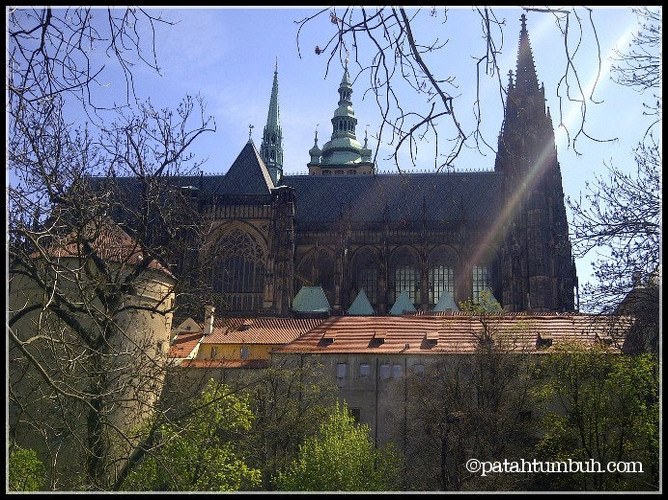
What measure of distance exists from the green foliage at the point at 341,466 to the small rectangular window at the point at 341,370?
4.76 m

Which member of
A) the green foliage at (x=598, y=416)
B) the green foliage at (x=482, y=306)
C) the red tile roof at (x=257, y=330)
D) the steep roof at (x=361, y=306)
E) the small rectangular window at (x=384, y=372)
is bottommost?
the green foliage at (x=598, y=416)

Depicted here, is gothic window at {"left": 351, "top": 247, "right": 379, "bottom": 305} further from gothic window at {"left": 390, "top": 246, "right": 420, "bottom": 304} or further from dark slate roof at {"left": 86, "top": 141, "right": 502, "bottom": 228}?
dark slate roof at {"left": 86, "top": 141, "right": 502, "bottom": 228}

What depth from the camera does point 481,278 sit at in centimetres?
4275

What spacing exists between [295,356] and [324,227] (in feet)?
59.3

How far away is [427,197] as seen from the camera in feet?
150

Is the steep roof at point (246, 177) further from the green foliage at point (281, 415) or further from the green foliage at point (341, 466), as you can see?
the green foliage at point (341, 466)

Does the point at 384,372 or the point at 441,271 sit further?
the point at 441,271

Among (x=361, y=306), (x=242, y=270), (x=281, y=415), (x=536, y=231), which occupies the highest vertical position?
(x=536, y=231)

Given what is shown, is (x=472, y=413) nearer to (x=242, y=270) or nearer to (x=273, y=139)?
(x=242, y=270)

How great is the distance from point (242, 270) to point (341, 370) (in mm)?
16239

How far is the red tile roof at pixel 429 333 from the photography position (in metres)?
26.3

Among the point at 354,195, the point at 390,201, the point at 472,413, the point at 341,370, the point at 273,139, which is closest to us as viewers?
the point at 472,413

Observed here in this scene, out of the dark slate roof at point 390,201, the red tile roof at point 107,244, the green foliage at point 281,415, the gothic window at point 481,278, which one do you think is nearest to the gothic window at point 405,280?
the dark slate roof at point 390,201

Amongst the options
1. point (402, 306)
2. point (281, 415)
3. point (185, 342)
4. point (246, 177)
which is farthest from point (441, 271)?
point (281, 415)
